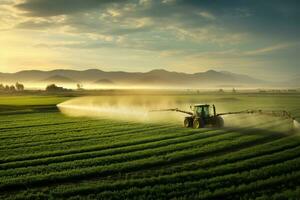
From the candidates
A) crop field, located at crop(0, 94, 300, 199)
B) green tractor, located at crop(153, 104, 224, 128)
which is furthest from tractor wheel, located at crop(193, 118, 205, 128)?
crop field, located at crop(0, 94, 300, 199)

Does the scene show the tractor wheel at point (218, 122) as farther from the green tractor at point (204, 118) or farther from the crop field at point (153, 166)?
the crop field at point (153, 166)

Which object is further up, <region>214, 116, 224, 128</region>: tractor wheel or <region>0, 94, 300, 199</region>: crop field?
<region>214, 116, 224, 128</region>: tractor wheel

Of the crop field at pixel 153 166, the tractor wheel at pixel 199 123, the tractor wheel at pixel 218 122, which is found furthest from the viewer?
→ the tractor wheel at pixel 218 122

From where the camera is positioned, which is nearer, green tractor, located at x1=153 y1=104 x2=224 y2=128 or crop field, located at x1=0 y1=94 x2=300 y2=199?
crop field, located at x1=0 y1=94 x2=300 y2=199

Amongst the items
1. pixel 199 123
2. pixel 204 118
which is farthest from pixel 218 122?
pixel 199 123

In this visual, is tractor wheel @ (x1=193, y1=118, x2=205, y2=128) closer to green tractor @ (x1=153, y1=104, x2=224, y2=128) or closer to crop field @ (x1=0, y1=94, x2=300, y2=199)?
green tractor @ (x1=153, y1=104, x2=224, y2=128)

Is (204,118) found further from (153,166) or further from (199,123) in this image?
(153,166)

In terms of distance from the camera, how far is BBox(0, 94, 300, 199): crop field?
530 inches

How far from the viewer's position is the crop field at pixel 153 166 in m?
13.5

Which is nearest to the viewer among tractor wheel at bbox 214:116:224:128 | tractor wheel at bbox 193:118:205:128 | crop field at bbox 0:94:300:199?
crop field at bbox 0:94:300:199

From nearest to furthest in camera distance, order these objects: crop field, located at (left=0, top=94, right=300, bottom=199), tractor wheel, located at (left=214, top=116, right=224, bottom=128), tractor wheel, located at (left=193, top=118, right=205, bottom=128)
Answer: crop field, located at (left=0, top=94, right=300, bottom=199)
tractor wheel, located at (left=193, top=118, right=205, bottom=128)
tractor wheel, located at (left=214, top=116, right=224, bottom=128)

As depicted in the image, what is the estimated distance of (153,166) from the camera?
691 inches

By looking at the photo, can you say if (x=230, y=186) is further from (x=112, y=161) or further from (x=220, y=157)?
(x=112, y=161)

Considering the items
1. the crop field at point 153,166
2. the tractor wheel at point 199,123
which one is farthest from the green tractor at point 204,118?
the crop field at point 153,166
